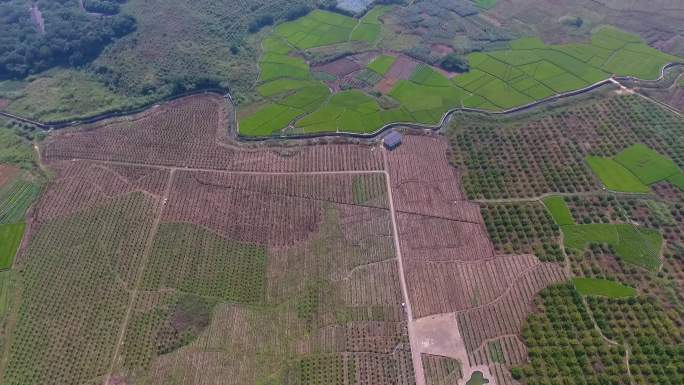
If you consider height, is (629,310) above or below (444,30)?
below

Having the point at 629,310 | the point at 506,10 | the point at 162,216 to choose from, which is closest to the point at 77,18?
the point at 162,216

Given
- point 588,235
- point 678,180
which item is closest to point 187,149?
point 588,235

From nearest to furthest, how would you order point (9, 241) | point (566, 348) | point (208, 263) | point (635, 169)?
point (566, 348), point (208, 263), point (9, 241), point (635, 169)

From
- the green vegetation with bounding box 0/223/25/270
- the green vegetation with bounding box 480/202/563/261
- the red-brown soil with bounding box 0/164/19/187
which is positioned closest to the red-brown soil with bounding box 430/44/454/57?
the green vegetation with bounding box 480/202/563/261

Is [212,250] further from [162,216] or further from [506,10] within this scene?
[506,10]

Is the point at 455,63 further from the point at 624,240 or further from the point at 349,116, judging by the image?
the point at 624,240

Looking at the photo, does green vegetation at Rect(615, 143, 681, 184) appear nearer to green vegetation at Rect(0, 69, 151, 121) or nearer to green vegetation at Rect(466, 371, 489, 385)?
green vegetation at Rect(466, 371, 489, 385)
